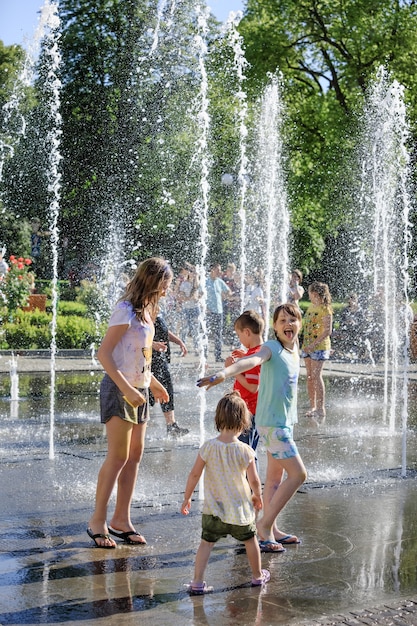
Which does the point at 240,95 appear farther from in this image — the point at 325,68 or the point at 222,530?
the point at 222,530

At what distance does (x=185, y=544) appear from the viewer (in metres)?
5.82

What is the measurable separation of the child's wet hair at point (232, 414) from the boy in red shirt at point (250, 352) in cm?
88

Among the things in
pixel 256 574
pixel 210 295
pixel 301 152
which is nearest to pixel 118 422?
pixel 256 574

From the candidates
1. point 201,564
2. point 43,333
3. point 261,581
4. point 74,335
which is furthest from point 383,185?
point 201,564

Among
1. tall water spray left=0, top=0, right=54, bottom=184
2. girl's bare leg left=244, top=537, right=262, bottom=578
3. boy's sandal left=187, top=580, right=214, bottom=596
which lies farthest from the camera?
tall water spray left=0, top=0, right=54, bottom=184

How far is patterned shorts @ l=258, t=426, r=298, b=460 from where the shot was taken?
566 centimetres

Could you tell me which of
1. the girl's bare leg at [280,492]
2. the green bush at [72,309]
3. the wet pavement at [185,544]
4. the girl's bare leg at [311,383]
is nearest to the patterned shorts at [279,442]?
the girl's bare leg at [280,492]

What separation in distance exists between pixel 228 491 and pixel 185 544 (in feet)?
3.33

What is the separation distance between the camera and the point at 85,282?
25.7m

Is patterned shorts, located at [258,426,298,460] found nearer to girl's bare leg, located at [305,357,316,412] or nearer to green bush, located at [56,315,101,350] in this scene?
girl's bare leg, located at [305,357,316,412]

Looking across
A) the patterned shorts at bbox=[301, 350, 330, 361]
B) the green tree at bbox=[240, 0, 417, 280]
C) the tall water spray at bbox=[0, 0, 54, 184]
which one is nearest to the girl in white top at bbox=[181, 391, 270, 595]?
the patterned shorts at bbox=[301, 350, 330, 361]

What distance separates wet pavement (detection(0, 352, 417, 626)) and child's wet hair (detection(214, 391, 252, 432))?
2.53ft

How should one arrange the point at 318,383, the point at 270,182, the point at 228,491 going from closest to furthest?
the point at 228,491
the point at 318,383
the point at 270,182

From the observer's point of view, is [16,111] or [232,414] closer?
[232,414]
